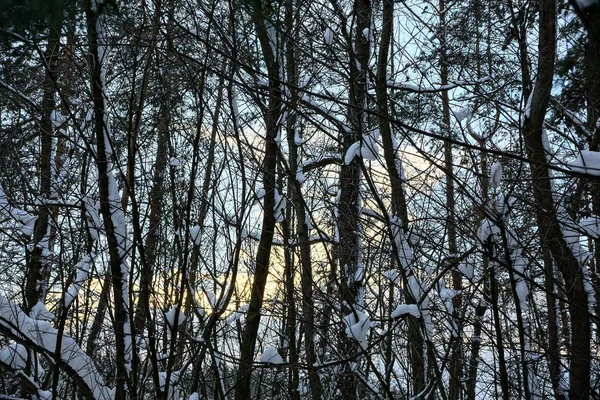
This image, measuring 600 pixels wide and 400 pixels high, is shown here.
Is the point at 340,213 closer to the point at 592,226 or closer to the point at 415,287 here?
the point at 415,287

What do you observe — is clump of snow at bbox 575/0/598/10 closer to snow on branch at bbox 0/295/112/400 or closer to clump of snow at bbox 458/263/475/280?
clump of snow at bbox 458/263/475/280

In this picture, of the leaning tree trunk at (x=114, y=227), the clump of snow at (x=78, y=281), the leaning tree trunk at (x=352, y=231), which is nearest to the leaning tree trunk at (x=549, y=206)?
the leaning tree trunk at (x=352, y=231)

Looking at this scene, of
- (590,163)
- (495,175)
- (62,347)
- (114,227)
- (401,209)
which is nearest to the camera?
(590,163)

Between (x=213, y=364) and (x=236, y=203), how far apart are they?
1304mm

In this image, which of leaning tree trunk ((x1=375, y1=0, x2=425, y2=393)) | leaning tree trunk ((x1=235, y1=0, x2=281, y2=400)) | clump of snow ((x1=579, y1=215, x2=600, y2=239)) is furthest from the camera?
leaning tree trunk ((x1=235, y1=0, x2=281, y2=400))

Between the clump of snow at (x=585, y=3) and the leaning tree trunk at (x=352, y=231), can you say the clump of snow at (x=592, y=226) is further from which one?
the clump of snow at (x=585, y=3)

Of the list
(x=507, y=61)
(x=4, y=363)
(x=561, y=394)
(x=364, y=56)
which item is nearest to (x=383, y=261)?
(x=561, y=394)

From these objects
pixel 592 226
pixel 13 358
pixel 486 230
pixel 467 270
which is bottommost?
pixel 13 358

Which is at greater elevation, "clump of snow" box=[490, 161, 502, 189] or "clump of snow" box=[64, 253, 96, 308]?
"clump of snow" box=[490, 161, 502, 189]

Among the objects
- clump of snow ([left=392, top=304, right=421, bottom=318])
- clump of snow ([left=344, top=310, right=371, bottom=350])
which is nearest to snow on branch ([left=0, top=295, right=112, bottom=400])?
clump of snow ([left=344, top=310, right=371, bottom=350])

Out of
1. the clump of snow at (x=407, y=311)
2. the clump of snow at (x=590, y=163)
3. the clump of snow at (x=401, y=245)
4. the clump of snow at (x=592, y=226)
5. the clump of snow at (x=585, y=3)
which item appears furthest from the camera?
the clump of snow at (x=401, y=245)

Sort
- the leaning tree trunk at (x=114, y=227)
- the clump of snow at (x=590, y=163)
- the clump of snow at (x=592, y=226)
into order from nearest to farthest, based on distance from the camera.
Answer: the clump of snow at (x=590, y=163), the clump of snow at (x=592, y=226), the leaning tree trunk at (x=114, y=227)

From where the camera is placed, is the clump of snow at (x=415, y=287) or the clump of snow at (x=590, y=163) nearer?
the clump of snow at (x=590, y=163)

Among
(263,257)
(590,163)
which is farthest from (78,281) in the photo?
(590,163)
